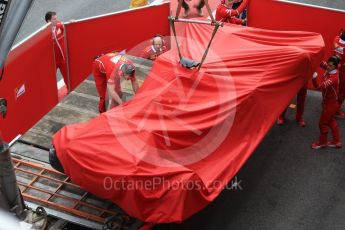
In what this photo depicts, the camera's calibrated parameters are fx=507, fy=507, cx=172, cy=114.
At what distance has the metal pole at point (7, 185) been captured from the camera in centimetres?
377

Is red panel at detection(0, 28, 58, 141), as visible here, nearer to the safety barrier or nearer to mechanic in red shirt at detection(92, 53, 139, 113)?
the safety barrier

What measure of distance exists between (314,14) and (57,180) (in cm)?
557

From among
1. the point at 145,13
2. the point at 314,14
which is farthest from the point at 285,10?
the point at 145,13

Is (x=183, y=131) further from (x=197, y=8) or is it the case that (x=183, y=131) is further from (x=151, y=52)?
(x=197, y=8)

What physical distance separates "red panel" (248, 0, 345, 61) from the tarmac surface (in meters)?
1.52

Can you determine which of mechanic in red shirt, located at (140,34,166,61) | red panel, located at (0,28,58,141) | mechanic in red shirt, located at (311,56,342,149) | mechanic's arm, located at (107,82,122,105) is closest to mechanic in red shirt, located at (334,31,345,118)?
mechanic in red shirt, located at (311,56,342,149)

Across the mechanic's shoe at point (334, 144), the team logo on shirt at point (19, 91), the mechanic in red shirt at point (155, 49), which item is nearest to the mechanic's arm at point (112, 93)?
the team logo on shirt at point (19, 91)

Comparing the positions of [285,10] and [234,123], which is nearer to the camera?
[234,123]

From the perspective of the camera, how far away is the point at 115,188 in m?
5.10

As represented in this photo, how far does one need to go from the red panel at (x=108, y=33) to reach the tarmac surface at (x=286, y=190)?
9.94 ft

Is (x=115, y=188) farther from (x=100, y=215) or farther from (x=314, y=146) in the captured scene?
(x=314, y=146)

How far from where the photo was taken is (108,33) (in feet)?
30.2

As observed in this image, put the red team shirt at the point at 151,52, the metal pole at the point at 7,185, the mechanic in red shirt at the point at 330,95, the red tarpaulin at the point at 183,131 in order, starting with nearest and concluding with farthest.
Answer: the metal pole at the point at 7,185, the red tarpaulin at the point at 183,131, the mechanic in red shirt at the point at 330,95, the red team shirt at the point at 151,52

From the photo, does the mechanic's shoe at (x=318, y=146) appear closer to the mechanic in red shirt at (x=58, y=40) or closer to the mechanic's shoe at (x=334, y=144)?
the mechanic's shoe at (x=334, y=144)
